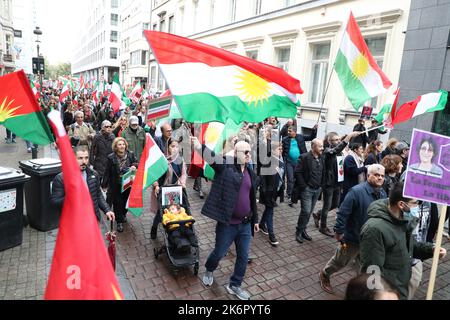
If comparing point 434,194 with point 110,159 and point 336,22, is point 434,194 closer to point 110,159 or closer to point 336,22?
point 110,159

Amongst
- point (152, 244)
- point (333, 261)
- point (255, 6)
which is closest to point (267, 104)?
point (333, 261)

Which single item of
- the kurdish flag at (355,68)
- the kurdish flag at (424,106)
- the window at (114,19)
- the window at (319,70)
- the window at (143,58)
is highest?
the window at (114,19)

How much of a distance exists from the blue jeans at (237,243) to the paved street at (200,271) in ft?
1.06

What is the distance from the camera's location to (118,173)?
582 cm

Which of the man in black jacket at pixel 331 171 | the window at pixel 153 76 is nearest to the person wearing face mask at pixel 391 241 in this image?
the man in black jacket at pixel 331 171

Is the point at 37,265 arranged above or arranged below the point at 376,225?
below

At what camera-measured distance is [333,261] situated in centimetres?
427

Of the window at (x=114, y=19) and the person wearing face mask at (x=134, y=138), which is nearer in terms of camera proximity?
the person wearing face mask at (x=134, y=138)

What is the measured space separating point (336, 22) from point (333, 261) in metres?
10.9

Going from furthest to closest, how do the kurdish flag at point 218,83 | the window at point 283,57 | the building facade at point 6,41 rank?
the building facade at point 6,41 < the window at point 283,57 < the kurdish flag at point 218,83

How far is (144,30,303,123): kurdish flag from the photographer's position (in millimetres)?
3533

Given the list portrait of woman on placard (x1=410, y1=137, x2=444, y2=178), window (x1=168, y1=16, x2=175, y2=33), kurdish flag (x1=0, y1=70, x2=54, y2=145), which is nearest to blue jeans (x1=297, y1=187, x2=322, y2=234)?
portrait of woman on placard (x1=410, y1=137, x2=444, y2=178)

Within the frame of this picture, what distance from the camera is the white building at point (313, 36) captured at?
1084 centimetres

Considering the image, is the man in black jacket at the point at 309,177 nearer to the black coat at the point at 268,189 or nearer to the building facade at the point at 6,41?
the black coat at the point at 268,189
